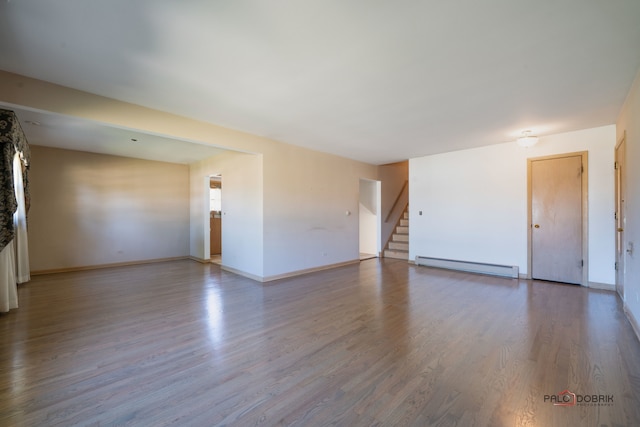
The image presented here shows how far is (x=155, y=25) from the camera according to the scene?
6.32 feet

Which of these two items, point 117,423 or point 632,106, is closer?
point 117,423

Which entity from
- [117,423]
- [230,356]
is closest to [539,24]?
[230,356]

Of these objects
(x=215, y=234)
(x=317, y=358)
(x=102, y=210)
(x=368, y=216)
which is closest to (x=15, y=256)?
(x=102, y=210)

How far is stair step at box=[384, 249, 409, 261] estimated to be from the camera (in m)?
7.12

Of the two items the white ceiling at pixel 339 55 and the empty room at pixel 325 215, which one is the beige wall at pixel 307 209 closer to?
the empty room at pixel 325 215

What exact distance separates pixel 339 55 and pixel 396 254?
5928 mm

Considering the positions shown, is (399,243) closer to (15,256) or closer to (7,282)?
(7,282)

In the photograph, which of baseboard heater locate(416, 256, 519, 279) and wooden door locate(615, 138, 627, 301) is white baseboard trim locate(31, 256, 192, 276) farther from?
wooden door locate(615, 138, 627, 301)

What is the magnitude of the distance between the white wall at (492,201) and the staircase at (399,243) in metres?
0.73

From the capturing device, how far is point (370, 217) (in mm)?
8156

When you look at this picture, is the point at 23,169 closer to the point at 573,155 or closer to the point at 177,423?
the point at 177,423

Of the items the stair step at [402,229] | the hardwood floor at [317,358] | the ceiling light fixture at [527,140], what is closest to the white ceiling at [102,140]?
the hardwood floor at [317,358]

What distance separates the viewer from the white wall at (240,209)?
4.94m

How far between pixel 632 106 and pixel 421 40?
109 inches
